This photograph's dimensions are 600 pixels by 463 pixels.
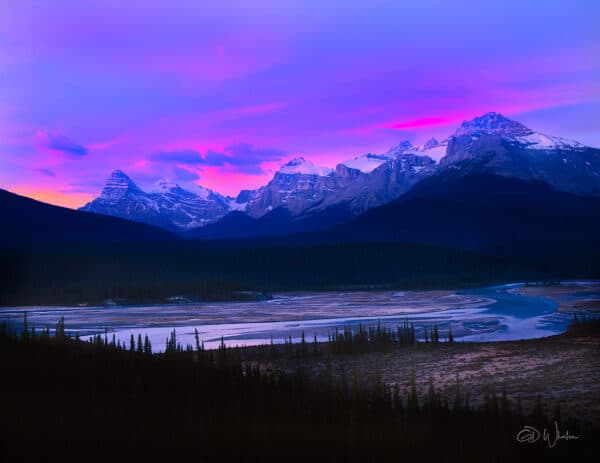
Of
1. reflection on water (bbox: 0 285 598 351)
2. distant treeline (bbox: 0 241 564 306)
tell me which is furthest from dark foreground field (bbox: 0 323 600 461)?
distant treeline (bbox: 0 241 564 306)

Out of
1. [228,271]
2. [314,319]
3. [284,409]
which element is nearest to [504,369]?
[284,409]

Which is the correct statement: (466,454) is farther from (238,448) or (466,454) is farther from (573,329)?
(573,329)

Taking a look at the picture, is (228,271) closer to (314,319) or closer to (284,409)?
(314,319)

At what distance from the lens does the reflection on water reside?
155ft

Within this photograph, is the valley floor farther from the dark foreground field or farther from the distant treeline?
the distant treeline

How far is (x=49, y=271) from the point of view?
400 ft

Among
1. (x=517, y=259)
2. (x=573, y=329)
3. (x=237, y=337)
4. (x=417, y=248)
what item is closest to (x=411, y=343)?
(x=573, y=329)

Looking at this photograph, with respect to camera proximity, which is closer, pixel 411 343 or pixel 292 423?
pixel 292 423

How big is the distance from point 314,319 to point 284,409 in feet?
132

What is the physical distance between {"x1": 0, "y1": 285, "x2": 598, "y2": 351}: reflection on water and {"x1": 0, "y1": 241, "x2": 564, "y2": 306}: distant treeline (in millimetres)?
15469

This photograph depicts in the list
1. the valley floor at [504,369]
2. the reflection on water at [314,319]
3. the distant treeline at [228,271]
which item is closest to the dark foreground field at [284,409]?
the valley floor at [504,369]

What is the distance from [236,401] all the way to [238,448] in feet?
10.9

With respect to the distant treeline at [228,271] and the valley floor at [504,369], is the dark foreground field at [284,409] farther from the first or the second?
the distant treeline at [228,271]

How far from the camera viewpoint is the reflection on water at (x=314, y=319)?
4722 cm
